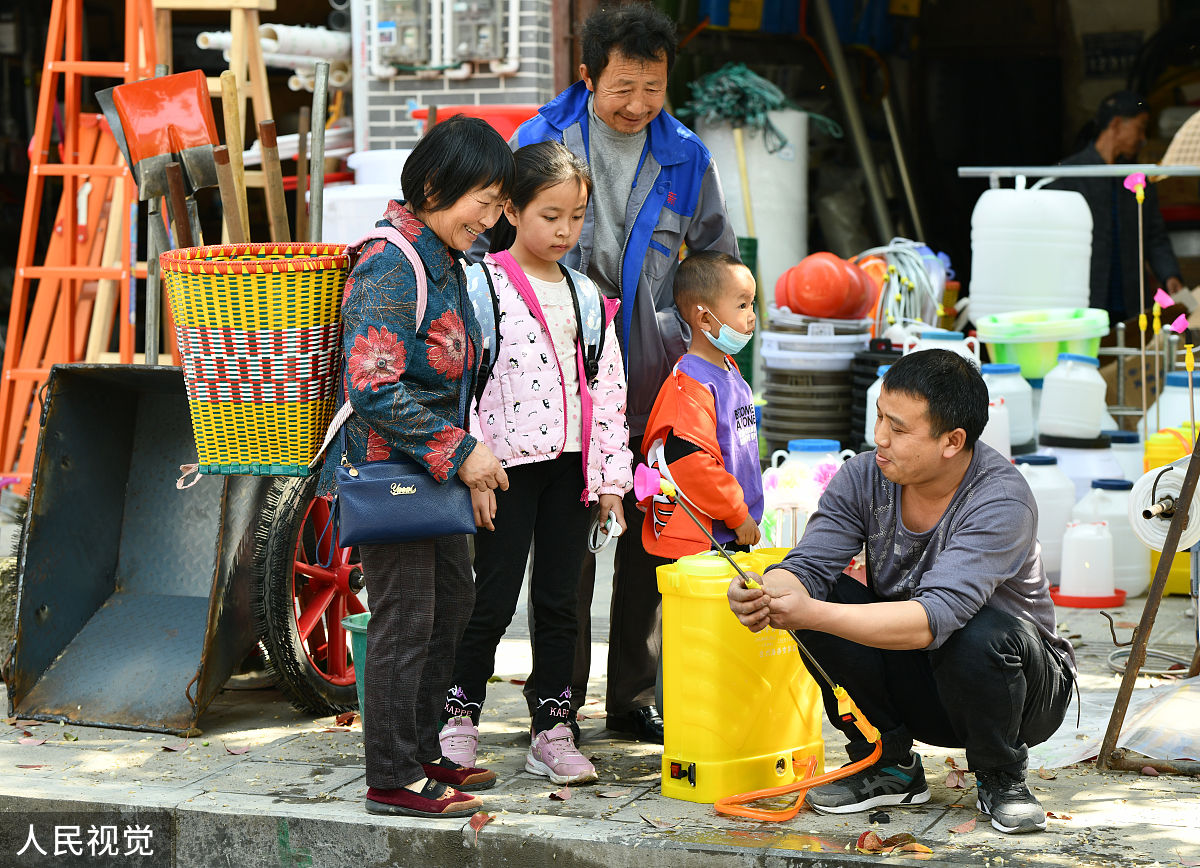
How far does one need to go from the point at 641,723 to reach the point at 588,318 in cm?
126

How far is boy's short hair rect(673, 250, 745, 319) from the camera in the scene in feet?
13.3

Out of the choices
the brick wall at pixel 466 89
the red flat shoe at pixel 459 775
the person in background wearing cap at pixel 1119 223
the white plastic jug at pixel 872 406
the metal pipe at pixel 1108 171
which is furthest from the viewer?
the person in background wearing cap at pixel 1119 223

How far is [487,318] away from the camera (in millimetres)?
3766

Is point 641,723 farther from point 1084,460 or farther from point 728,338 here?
point 1084,460

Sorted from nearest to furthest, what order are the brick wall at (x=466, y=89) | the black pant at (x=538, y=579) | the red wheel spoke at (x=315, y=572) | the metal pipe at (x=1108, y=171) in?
the black pant at (x=538, y=579)
the red wheel spoke at (x=315, y=572)
the metal pipe at (x=1108, y=171)
the brick wall at (x=466, y=89)

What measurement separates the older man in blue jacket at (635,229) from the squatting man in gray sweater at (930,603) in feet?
2.54

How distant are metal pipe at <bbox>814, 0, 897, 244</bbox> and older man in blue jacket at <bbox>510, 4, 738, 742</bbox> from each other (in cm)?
643

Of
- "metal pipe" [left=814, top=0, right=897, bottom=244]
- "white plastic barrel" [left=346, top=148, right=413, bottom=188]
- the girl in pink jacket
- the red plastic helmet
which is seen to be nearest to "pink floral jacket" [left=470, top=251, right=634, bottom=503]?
the girl in pink jacket

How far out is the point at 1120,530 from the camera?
611cm

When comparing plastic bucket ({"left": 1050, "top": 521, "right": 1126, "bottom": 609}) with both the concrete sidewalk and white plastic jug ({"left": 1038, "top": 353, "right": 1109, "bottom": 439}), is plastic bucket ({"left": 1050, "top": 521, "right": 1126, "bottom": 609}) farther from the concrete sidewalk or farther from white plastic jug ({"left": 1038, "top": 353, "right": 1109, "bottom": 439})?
the concrete sidewalk

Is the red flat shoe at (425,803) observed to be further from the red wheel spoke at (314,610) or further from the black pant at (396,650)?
the red wheel spoke at (314,610)

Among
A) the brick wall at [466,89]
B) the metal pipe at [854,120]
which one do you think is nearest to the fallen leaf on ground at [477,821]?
the brick wall at [466,89]

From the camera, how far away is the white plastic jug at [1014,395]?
6.59m

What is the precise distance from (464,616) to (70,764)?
4.30 feet
